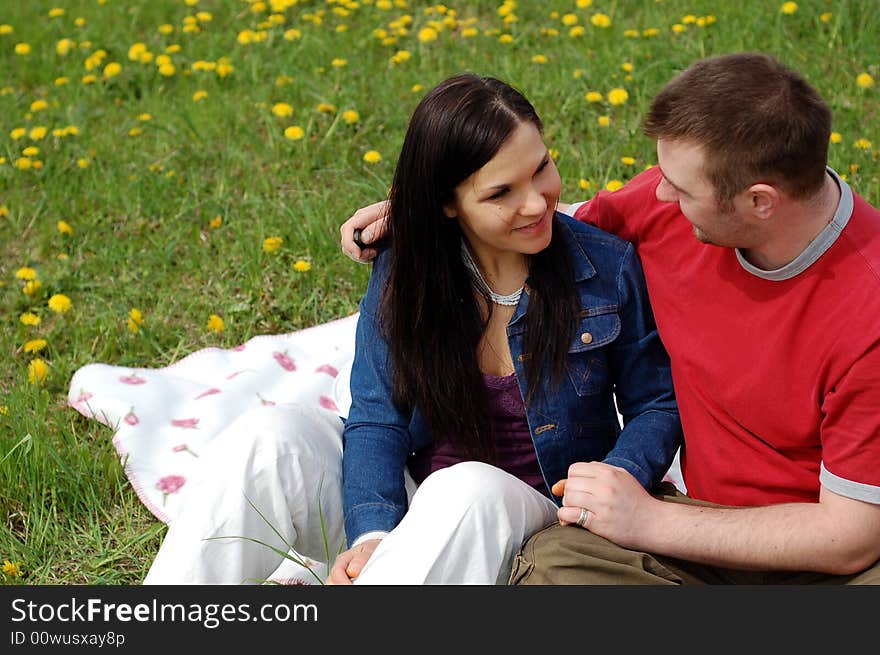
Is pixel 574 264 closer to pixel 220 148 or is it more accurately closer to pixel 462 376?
pixel 462 376

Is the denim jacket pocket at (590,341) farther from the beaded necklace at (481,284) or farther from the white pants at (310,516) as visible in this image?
the white pants at (310,516)

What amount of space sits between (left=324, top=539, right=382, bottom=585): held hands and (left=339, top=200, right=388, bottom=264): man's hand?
0.61 m

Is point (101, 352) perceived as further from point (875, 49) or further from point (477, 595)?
point (875, 49)

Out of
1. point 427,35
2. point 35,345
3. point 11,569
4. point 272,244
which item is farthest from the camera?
point 427,35

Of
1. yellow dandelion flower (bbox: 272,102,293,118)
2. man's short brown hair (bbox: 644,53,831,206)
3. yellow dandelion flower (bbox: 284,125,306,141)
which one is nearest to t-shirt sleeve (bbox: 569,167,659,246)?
man's short brown hair (bbox: 644,53,831,206)

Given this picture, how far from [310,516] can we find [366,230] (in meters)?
0.60

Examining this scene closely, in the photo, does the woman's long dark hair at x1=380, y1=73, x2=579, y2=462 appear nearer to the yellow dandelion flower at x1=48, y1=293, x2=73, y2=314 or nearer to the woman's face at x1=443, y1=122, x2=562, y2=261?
the woman's face at x1=443, y1=122, x2=562, y2=261

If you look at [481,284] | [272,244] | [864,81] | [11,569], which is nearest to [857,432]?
[481,284]

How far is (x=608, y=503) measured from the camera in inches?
77.3

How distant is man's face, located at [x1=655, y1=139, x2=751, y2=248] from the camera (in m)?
1.92

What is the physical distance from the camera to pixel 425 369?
2254 millimetres

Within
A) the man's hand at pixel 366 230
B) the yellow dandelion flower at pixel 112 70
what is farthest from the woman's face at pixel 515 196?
the yellow dandelion flower at pixel 112 70

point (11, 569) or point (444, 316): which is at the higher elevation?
point (444, 316)

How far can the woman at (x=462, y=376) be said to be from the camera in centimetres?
207
